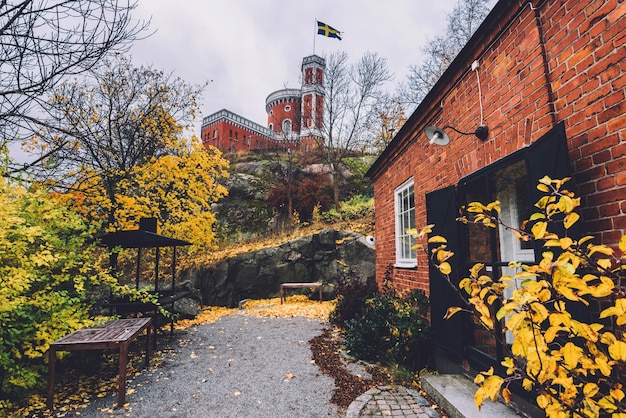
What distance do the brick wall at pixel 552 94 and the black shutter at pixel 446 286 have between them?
0.32m

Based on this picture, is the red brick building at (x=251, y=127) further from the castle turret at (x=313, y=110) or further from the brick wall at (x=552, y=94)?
the brick wall at (x=552, y=94)

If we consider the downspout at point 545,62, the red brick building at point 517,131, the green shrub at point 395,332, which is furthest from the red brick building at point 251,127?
the downspout at point 545,62

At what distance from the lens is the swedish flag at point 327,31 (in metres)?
20.0

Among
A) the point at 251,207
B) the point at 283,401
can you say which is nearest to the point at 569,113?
the point at 283,401

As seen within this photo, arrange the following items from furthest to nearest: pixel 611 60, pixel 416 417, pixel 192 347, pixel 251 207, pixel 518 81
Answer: pixel 251 207 < pixel 192 347 < pixel 416 417 < pixel 518 81 < pixel 611 60

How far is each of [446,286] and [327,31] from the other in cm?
2033

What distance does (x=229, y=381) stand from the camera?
4363mm

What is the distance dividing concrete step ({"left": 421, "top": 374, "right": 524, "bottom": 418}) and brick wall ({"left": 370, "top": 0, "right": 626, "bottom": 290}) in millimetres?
1863

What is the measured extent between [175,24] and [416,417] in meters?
5.88

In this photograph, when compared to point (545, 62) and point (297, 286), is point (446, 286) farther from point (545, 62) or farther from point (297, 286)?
point (297, 286)

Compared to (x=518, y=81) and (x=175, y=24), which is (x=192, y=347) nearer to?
(x=175, y=24)

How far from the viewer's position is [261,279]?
38.5 feet

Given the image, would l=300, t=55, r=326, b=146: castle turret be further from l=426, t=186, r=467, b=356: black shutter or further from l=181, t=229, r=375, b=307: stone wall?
l=426, t=186, r=467, b=356: black shutter

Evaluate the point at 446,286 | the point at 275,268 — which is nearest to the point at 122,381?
the point at 446,286
